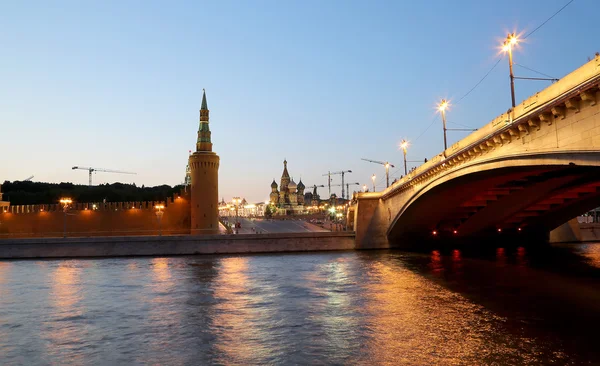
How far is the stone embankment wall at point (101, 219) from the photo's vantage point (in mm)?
51969

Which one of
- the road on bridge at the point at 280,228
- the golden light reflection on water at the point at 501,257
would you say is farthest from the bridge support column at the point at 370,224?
the road on bridge at the point at 280,228

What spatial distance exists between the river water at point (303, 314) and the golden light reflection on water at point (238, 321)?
49mm

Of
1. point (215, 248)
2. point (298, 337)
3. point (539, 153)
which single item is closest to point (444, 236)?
point (215, 248)

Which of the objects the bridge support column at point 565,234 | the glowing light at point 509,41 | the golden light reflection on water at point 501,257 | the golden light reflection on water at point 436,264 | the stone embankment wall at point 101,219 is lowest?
the golden light reflection on water at point 501,257

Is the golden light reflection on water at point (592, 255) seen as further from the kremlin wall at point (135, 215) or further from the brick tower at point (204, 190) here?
the brick tower at point (204, 190)

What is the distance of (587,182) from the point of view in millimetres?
29578

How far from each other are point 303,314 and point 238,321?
2.27m

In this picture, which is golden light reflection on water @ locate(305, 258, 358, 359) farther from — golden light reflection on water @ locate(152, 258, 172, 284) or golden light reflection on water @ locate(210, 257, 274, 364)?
golden light reflection on water @ locate(152, 258, 172, 284)

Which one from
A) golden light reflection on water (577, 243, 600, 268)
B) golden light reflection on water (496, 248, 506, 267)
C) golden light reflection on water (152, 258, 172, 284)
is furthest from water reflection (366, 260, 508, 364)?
golden light reflection on water (577, 243, 600, 268)

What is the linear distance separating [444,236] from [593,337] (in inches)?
1198

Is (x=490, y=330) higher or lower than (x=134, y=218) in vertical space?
lower

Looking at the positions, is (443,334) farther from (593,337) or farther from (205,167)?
(205,167)

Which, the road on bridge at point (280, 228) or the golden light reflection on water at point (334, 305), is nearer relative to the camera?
the golden light reflection on water at point (334, 305)

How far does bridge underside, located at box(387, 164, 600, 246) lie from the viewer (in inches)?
1111
